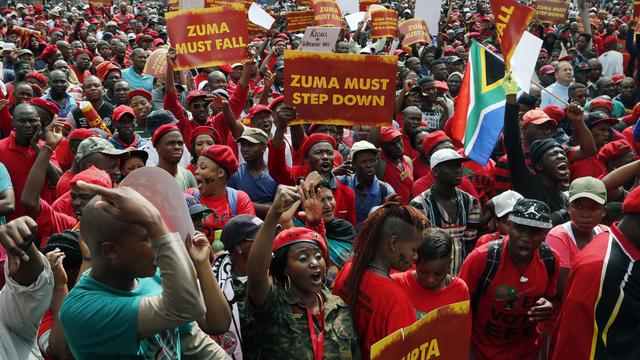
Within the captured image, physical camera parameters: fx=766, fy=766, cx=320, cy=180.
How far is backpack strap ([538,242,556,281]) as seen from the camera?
423 centimetres

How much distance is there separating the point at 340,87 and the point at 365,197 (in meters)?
1.13

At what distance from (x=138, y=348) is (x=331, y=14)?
11812 mm

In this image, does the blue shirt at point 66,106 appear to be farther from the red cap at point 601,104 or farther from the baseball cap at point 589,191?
the baseball cap at point 589,191

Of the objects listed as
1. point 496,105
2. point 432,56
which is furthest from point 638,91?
point 496,105

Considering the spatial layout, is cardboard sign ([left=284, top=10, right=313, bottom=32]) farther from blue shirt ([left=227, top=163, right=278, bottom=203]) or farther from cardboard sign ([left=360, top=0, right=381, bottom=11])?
blue shirt ([left=227, top=163, right=278, bottom=203])

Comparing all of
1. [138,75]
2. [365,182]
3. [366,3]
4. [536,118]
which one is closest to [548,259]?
[365,182]

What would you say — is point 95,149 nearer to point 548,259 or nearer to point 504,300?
point 504,300

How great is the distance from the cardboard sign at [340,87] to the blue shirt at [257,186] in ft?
2.32

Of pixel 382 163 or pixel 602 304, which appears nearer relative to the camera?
pixel 602 304

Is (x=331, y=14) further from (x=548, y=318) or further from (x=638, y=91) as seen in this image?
(x=548, y=318)

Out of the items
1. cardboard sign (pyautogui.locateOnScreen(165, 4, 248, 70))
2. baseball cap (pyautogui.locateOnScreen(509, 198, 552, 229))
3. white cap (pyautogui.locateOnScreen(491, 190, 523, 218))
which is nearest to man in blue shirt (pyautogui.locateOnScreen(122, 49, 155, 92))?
cardboard sign (pyautogui.locateOnScreen(165, 4, 248, 70))

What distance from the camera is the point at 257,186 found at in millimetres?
5891

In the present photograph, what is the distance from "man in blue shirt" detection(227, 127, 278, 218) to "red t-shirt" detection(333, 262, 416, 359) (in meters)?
2.47

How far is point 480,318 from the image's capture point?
4.21m
